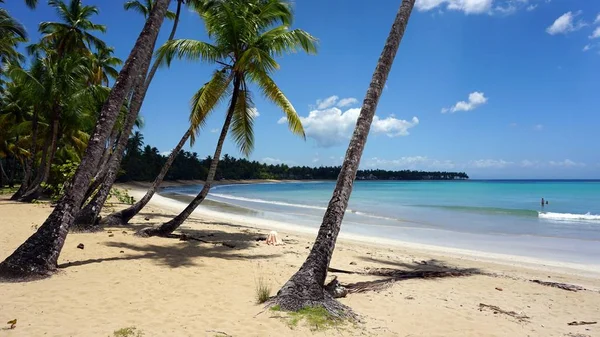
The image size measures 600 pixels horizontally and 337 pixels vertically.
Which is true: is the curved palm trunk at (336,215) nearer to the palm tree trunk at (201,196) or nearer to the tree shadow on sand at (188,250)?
the tree shadow on sand at (188,250)

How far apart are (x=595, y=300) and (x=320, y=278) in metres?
5.41

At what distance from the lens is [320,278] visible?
5.27m

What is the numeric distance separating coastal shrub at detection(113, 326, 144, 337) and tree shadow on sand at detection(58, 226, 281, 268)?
319 cm

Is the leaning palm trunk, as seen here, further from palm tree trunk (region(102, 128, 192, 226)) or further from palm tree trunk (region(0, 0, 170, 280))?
palm tree trunk (region(0, 0, 170, 280))

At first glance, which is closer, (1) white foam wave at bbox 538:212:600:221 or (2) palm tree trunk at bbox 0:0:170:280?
(2) palm tree trunk at bbox 0:0:170:280

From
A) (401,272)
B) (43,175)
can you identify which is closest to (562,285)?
(401,272)

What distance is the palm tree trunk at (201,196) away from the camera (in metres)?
10.4

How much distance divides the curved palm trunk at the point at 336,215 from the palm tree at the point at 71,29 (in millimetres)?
21145

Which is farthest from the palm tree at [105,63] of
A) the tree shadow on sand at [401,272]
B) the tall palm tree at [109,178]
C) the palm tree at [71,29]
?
the tree shadow on sand at [401,272]

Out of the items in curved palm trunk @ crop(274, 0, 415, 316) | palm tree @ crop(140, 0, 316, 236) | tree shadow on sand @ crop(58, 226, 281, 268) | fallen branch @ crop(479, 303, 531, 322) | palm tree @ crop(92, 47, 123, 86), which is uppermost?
palm tree @ crop(92, 47, 123, 86)

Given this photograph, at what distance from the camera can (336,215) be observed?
18.3 ft

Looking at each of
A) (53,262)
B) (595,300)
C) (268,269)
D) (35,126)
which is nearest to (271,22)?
(268,269)

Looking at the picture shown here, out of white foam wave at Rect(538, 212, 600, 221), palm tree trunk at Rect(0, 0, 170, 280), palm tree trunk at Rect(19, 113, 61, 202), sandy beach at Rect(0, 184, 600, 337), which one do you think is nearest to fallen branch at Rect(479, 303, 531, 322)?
sandy beach at Rect(0, 184, 600, 337)

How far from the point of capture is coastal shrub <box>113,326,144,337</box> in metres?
4.04
